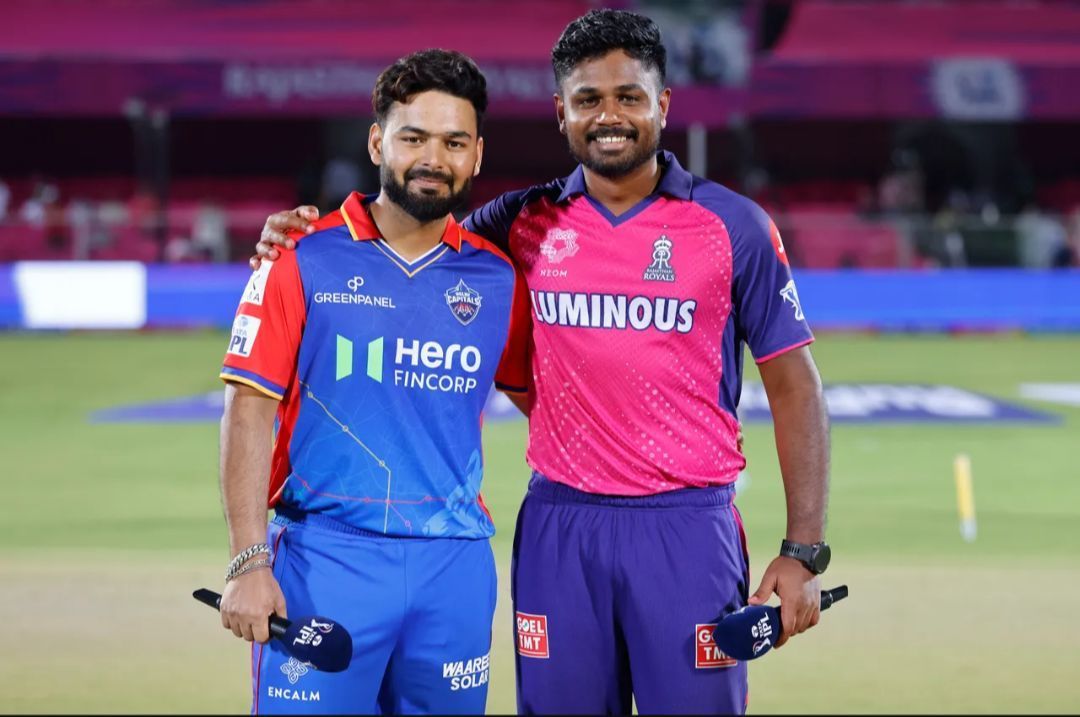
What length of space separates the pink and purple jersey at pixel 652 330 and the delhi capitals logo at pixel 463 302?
20 cm

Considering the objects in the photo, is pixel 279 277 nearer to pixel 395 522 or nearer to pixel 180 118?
pixel 395 522

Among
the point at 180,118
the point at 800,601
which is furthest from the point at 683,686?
the point at 180,118

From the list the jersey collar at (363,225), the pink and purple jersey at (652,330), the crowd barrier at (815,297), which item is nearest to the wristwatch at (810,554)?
the pink and purple jersey at (652,330)

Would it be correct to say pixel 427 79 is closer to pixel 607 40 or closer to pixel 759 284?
pixel 607 40

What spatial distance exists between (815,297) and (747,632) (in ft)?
54.9

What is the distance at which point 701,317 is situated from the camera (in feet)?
12.9

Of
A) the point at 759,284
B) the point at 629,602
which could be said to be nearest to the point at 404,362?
the point at 629,602

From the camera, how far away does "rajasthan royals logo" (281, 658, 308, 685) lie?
361 cm

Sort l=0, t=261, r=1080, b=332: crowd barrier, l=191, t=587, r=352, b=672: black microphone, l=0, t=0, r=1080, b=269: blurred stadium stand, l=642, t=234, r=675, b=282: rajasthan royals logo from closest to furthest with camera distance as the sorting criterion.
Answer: l=191, t=587, r=352, b=672: black microphone, l=642, t=234, r=675, b=282: rajasthan royals logo, l=0, t=261, r=1080, b=332: crowd barrier, l=0, t=0, r=1080, b=269: blurred stadium stand

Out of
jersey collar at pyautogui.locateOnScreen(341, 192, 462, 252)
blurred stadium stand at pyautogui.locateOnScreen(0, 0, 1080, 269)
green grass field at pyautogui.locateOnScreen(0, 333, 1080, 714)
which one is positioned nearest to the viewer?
jersey collar at pyautogui.locateOnScreen(341, 192, 462, 252)

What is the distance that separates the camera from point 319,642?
3.43 metres

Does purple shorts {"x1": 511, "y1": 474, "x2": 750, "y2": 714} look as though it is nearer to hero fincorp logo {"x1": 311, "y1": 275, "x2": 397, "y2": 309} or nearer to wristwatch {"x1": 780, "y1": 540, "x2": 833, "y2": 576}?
Answer: wristwatch {"x1": 780, "y1": 540, "x2": 833, "y2": 576}

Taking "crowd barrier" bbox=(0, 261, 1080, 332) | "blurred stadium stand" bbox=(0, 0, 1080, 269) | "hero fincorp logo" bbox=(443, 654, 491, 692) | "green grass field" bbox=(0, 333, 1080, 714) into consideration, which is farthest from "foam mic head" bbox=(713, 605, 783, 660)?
"blurred stadium stand" bbox=(0, 0, 1080, 269)

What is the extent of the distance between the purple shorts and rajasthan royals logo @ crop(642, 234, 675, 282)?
0.56m
